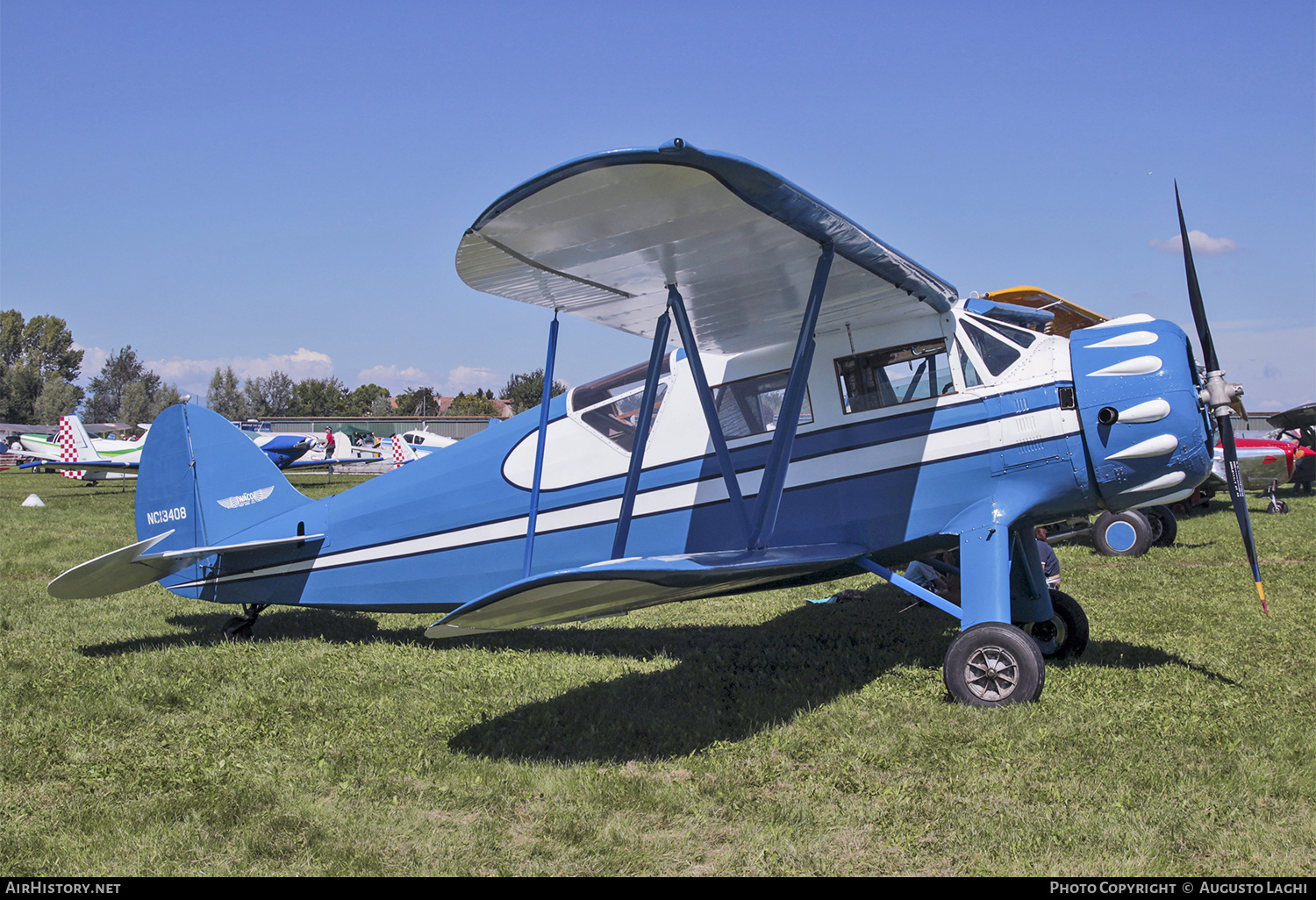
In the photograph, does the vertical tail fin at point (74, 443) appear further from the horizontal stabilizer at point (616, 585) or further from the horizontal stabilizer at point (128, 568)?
the horizontal stabilizer at point (616, 585)

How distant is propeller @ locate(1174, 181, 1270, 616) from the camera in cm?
502

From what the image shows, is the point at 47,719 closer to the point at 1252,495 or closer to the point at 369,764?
the point at 369,764

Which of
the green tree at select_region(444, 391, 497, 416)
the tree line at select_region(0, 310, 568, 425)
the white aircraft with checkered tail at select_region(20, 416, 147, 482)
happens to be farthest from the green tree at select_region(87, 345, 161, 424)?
the white aircraft with checkered tail at select_region(20, 416, 147, 482)

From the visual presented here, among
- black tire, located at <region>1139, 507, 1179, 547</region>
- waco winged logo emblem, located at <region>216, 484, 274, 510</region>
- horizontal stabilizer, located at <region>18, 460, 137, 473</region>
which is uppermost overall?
horizontal stabilizer, located at <region>18, 460, 137, 473</region>

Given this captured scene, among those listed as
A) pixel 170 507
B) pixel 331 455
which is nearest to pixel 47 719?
pixel 170 507

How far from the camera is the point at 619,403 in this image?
6012 mm

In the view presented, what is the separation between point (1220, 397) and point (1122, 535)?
7089 mm

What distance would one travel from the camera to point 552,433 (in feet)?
20.1

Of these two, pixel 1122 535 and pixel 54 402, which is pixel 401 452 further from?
pixel 54 402

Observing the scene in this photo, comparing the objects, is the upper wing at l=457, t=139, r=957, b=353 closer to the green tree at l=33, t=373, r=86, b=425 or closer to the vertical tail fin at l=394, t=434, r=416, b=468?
the vertical tail fin at l=394, t=434, r=416, b=468

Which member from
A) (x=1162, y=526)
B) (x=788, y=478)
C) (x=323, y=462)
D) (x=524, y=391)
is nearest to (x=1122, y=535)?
(x=1162, y=526)

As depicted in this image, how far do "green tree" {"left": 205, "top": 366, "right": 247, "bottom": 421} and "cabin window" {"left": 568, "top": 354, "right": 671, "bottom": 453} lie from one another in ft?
381

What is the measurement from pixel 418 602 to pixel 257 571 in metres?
1.49
